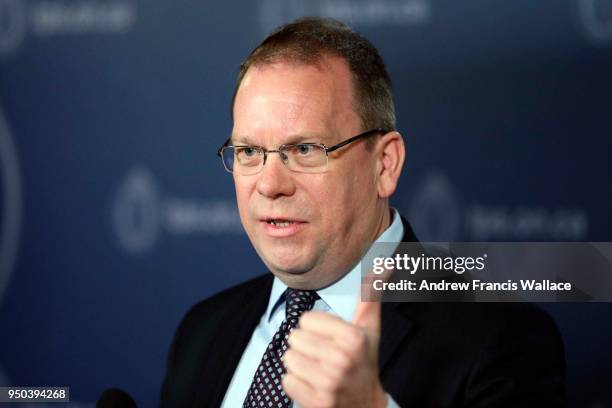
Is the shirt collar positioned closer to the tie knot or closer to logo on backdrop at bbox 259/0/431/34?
the tie knot

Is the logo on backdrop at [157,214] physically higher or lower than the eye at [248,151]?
higher

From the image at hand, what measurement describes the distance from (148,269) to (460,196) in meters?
1.01

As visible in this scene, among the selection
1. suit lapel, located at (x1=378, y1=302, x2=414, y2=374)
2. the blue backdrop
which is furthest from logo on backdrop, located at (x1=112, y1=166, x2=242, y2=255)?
suit lapel, located at (x1=378, y1=302, x2=414, y2=374)

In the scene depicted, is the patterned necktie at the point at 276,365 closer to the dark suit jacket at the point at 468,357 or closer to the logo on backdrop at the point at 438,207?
the dark suit jacket at the point at 468,357

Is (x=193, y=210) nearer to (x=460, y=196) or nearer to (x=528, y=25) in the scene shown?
(x=460, y=196)

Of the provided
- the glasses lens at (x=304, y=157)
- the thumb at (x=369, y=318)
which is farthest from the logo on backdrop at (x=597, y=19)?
the thumb at (x=369, y=318)

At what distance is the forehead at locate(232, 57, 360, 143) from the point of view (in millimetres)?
1923

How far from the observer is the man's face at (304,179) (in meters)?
1.92

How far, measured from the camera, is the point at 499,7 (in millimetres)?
2639

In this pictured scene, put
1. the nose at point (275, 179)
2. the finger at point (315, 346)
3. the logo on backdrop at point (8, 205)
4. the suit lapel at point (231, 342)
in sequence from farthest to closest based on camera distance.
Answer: the logo on backdrop at point (8, 205) < the suit lapel at point (231, 342) < the nose at point (275, 179) < the finger at point (315, 346)

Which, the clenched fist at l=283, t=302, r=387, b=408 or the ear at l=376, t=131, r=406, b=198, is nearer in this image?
the clenched fist at l=283, t=302, r=387, b=408

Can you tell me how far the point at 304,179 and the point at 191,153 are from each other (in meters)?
0.96

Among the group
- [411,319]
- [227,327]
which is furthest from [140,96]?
[411,319]

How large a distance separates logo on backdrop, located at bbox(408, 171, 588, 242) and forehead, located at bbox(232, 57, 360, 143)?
2.39 feet
